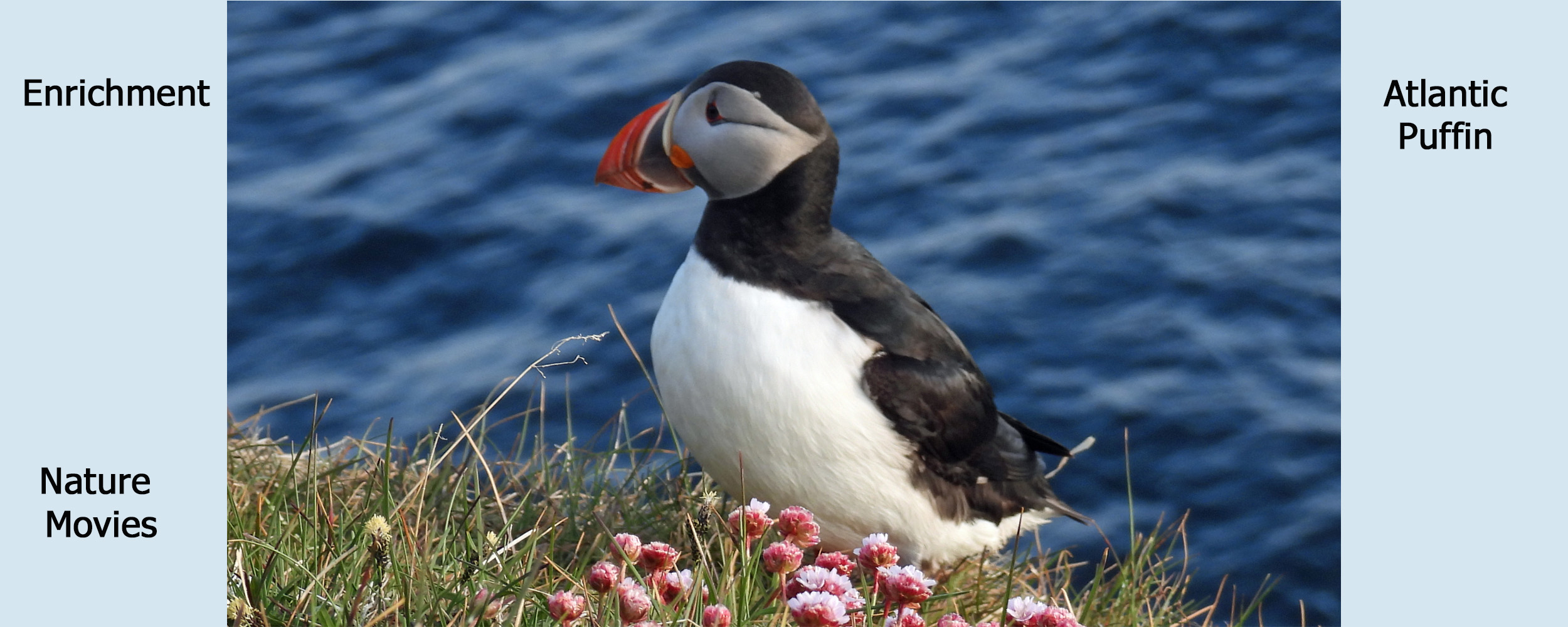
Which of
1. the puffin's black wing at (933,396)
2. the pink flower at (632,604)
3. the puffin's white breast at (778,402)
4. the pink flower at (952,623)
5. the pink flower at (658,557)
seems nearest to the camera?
the pink flower at (632,604)

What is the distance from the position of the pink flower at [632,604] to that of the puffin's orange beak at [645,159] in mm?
1619

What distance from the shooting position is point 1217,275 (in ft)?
27.5

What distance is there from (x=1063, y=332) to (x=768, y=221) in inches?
174

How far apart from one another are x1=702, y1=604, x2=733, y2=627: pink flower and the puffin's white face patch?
1.53m

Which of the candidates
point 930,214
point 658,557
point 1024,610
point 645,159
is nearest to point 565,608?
point 658,557

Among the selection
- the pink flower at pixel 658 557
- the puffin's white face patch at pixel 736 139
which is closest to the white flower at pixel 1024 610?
the pink flower at pixel 658 557

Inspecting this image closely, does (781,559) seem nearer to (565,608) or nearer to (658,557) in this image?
(658,557)

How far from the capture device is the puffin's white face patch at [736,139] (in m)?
3.93

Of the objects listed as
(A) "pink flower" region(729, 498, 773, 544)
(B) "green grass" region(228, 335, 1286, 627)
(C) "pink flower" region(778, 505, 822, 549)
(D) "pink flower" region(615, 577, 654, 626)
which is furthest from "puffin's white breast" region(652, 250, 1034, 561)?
(D) "pink flower" region(615, 577, 654, 626)

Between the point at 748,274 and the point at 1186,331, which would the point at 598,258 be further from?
the point at 748,274

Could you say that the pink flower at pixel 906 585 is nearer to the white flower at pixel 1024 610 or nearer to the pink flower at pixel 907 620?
the pink flower at pixel 907 620

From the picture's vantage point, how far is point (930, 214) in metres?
8.95

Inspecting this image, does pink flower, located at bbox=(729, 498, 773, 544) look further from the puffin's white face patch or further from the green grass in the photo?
the puffin's white face patch

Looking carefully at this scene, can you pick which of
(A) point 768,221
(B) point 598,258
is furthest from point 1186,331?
(A) point 768,221
